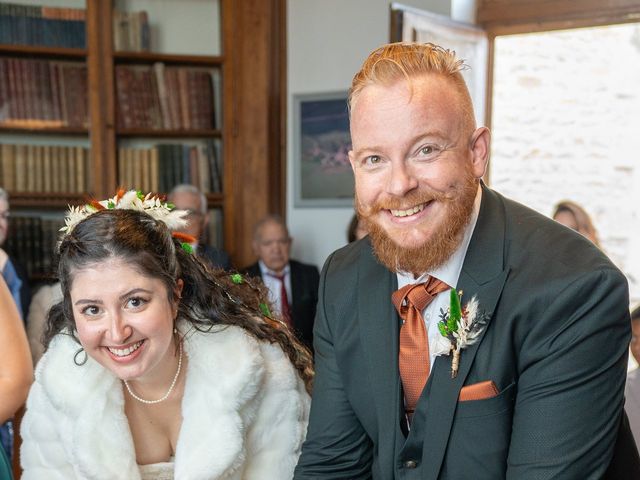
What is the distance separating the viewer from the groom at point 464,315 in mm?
1244

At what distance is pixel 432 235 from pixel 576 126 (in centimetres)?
356

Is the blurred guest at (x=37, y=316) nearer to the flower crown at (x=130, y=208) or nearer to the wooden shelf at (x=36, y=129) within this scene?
the wooden shelf at (x=36, y=129)

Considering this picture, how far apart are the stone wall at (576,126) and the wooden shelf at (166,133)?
1.76 m

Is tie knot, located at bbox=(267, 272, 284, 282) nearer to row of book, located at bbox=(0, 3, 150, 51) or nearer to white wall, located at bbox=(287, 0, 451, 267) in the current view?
white wall, located at bbox=(287, 0, 451, 267)

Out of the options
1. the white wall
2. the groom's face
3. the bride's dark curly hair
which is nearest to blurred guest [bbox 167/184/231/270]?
the white wall

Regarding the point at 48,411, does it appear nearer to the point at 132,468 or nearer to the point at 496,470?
the point at 132,468

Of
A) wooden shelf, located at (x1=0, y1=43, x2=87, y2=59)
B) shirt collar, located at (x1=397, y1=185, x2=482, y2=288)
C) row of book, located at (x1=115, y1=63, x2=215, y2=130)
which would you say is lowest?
shirt collar, located at (x1=397, y1=185, x2=482, y2=288)

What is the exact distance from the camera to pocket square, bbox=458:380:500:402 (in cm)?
131

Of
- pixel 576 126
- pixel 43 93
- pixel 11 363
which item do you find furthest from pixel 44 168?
pixel 576 126

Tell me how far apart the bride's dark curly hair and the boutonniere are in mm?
771

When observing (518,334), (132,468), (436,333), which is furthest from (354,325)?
(132,468)

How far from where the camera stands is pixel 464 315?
135 centimetres

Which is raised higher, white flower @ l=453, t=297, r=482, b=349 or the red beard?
the red beard

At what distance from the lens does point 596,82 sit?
4516mm
